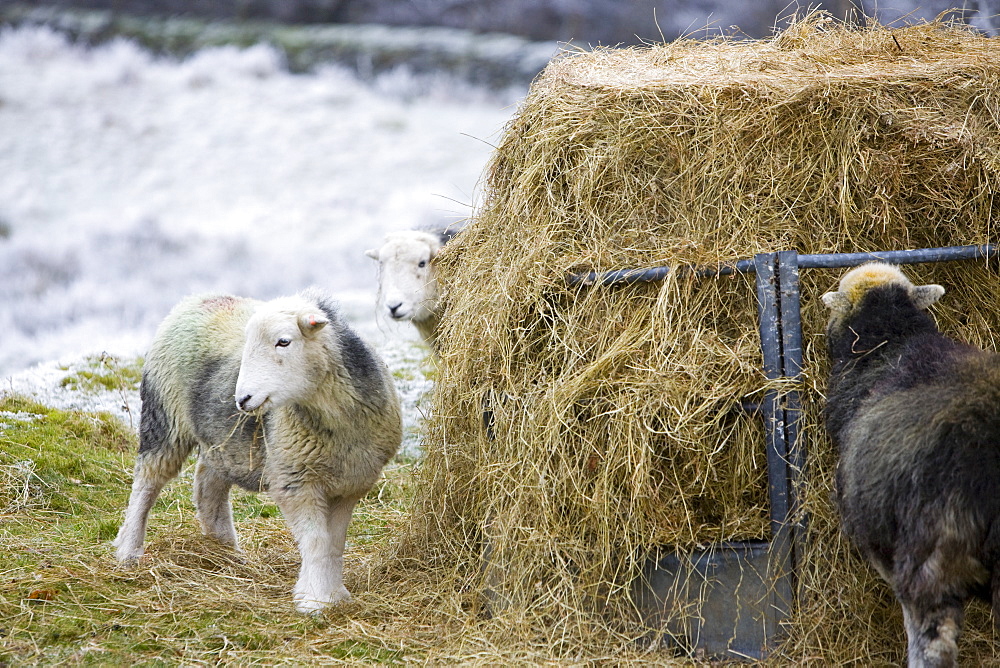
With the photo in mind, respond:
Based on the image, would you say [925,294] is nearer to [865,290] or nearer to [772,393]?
[865,290]

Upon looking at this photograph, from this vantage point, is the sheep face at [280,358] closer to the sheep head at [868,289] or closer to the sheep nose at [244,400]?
the sheep nose at [244,400]

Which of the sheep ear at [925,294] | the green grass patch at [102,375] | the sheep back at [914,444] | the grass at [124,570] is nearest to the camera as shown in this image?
the sheep back at [914,444]

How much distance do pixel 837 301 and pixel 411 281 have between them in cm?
340

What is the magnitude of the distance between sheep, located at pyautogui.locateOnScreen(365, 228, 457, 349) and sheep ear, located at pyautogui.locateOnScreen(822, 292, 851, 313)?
3173 mm

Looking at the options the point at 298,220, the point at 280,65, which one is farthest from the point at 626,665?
the point at 280,65

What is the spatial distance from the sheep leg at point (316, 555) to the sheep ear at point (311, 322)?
37.0 inches

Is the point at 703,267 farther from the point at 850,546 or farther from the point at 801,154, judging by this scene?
the point at 850,546

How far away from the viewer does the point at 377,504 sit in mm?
7488

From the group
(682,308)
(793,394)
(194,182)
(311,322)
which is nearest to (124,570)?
(311,322)

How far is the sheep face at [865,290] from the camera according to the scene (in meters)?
4.12

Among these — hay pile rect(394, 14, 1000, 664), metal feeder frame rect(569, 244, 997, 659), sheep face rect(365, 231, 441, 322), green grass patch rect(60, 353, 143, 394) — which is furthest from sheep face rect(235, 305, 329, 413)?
green grass patch rect(60, 353, 143, 394)

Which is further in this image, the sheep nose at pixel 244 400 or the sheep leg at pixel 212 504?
the sheep leg at pixel 212 504

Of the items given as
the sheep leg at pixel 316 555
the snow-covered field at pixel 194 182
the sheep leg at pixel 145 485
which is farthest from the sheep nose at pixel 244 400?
the snow-covered field at pixel 194 182

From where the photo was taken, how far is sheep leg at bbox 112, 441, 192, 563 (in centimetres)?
588
